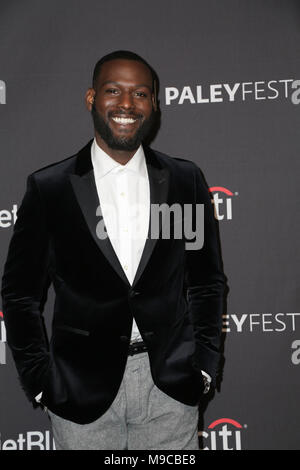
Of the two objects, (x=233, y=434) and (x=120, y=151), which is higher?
(x=120, y=151)

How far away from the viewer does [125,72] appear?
1.77 m

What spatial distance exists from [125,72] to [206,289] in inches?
38.1

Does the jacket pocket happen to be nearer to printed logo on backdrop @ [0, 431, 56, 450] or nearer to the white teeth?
the white teeth

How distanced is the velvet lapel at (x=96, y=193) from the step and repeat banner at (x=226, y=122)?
59cm

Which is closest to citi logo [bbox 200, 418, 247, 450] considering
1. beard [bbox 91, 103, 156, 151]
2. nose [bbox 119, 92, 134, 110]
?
beard [bbox 91, 103, 156, 151]

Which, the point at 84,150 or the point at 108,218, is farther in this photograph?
the point at 84,150

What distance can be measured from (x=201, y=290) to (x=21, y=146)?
Result: 129cm

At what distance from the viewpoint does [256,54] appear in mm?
2412

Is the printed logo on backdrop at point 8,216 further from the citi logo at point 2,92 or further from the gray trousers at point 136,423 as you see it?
the gray trousers at point 136,423

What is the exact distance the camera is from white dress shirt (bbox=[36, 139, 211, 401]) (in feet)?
5.73

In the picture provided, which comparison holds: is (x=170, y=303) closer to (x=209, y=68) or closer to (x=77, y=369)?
(x=77, y=369)
